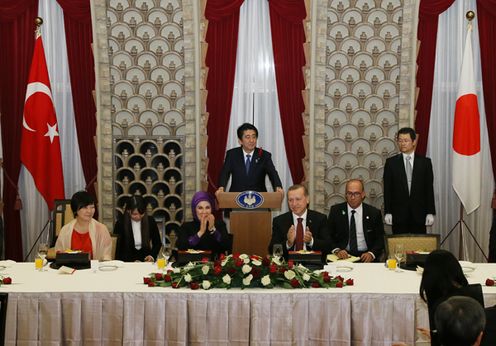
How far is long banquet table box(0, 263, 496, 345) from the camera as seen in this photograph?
4074mm

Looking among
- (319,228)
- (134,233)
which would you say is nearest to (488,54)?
(319,228)

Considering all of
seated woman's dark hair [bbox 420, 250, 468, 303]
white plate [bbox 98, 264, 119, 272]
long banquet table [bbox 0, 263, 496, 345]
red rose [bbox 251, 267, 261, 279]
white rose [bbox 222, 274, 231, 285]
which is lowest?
long banquet table [bbox 0, 263, 496, 345]

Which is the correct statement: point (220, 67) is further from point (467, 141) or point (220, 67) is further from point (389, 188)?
point (467, 141)

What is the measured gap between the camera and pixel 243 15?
7.93m

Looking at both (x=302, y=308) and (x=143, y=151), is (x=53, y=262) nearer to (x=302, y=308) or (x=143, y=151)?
(x=302, y=308)

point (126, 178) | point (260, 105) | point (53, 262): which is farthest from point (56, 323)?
point (260, 105)

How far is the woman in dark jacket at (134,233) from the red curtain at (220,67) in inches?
78.9

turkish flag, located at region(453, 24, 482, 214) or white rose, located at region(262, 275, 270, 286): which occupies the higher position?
turkish flag, located at region(453, 24, 482, 214)

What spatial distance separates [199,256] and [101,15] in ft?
12.6

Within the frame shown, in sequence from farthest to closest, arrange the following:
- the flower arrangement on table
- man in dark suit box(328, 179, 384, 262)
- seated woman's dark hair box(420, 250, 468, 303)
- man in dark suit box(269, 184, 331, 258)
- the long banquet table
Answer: man in dark suit box(328, 179, 384, 262) → man in dark suit box(269, 184, 331, 258) → the flower arrangement on table → the long banquet table → seated woman's dark hair box(420, 250, 468, 303)

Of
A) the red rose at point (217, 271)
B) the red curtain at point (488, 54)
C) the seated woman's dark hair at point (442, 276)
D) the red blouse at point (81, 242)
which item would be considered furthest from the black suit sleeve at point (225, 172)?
the seated woman's dark hair at point (442, 276)

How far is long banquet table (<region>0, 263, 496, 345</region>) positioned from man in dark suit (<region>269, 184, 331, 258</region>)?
4.45 ft

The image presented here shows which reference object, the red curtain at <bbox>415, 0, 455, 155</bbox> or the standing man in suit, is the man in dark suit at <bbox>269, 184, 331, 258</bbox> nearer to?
the standing man in suit

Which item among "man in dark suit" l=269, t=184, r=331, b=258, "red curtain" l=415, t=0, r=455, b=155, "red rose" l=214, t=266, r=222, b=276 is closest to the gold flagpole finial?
"man in dark suit" l=269, t=184, r=331, b=258
